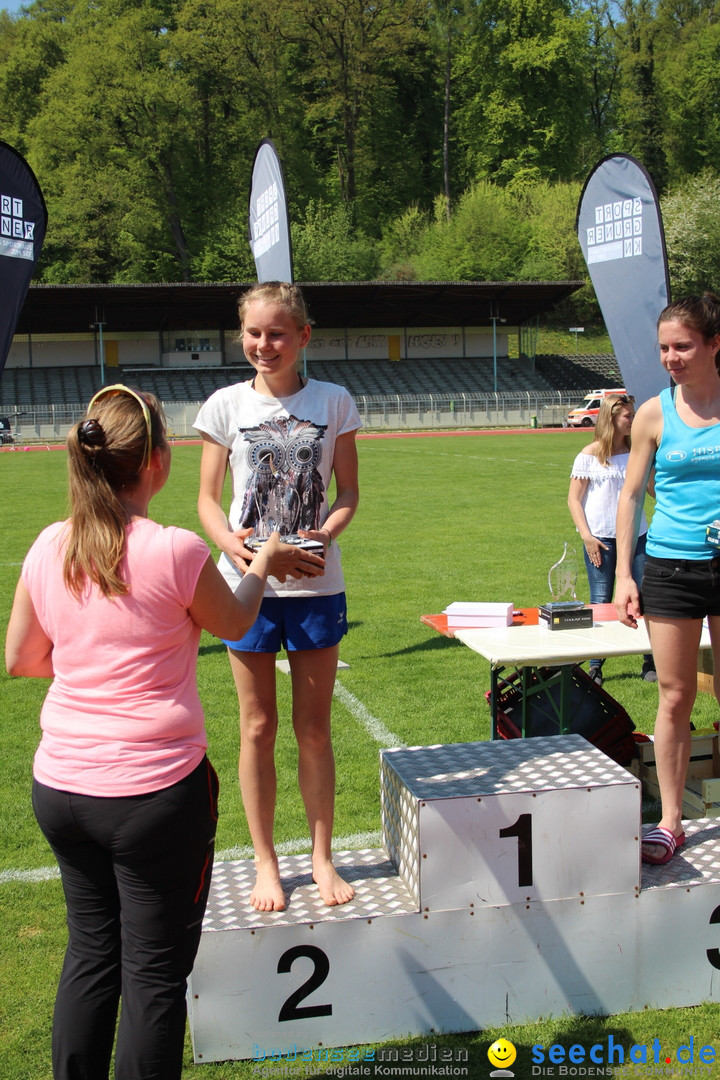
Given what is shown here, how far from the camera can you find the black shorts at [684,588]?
322 cm

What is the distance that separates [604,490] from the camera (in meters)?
6.02

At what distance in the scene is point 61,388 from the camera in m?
46.3

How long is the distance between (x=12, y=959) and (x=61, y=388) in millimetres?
45946

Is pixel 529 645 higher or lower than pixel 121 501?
lower

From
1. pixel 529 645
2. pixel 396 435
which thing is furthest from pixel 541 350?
pixel 529 645

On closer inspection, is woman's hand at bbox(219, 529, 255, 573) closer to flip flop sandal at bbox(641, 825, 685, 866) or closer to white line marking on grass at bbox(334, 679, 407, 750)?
flip flop sandal at bbox(641, 825, 685, 866)

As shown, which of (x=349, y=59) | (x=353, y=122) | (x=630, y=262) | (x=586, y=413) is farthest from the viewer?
(x=353, y=122)

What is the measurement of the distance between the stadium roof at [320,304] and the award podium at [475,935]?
42144mm

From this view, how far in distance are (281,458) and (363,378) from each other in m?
46.9

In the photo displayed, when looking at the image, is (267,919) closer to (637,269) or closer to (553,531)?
(637,269)

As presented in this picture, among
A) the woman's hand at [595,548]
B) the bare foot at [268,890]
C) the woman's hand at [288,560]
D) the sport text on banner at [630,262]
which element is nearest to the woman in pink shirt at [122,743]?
the woman's hand at [288,560]

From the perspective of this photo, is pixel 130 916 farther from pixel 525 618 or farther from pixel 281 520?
pixel 525 618

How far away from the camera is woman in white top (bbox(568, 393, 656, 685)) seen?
19.6ft

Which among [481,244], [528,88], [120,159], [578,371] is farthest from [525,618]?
[528,88]
